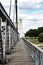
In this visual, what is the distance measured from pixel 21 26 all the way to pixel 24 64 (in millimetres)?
152454

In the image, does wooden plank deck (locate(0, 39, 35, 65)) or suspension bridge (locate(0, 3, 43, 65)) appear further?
wooden plank deck (locate(0, 39, 35, 65))

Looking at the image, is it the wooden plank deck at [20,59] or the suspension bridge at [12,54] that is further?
the wooden plank deck at [20,59]

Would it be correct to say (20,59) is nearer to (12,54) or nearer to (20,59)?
(20,59)

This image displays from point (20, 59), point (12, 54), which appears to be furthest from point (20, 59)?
point (12, 54)

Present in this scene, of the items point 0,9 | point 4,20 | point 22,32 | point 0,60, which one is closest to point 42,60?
point 0,9

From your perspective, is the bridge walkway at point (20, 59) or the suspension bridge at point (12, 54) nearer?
the suspension bridge at point (12, 54)

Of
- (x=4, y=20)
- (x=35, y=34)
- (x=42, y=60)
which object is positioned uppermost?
(x=4, y=20)

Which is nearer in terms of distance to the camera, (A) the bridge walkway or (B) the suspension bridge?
(B) the suspension bridge

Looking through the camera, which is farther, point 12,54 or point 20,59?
point 12,54

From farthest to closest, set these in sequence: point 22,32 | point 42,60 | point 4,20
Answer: point 22,32 < point 4,20 < point 42,60

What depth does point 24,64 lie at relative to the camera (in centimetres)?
1539

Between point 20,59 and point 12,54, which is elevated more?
point 20,59

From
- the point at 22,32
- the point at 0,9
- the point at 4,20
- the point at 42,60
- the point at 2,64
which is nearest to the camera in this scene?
the point at 42,60

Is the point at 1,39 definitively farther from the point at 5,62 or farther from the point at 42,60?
the point at 42,60
